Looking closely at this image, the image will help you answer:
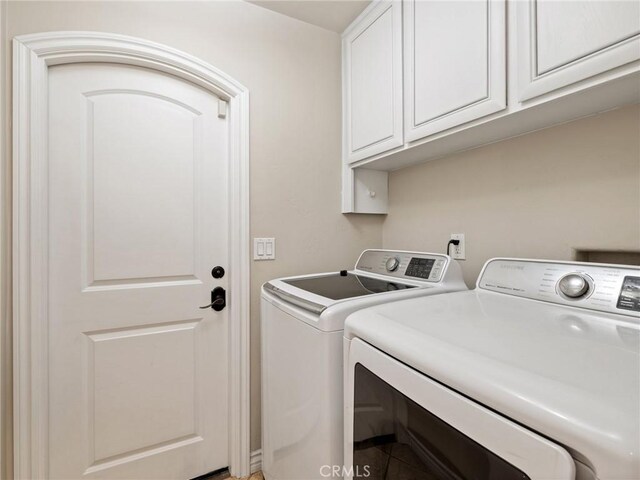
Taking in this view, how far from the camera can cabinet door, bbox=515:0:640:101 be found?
2.49ft

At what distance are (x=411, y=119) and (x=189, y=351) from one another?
1583mm

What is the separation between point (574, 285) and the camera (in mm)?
924

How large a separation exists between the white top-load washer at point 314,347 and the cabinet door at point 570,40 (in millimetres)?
746

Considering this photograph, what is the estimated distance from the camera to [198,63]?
1507mm

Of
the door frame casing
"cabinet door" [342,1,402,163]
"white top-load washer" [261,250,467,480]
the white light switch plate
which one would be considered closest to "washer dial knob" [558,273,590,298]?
"white top-load washer" [261,250,467,480]

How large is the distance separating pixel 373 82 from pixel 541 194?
978mm

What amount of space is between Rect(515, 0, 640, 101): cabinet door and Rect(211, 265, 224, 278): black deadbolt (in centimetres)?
149

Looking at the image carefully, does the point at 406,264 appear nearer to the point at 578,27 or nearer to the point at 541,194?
the point at 541,194

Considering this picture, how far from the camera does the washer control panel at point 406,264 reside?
135 cm

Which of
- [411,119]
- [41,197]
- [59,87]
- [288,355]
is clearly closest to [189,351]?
[288,355]

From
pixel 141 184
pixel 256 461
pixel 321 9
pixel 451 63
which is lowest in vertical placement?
pixel 256 461

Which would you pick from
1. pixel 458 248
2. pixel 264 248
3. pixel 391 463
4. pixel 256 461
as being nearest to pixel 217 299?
pixel 264 248

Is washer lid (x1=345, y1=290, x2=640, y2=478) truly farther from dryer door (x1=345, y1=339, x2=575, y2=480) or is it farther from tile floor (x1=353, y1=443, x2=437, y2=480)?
tile floor (x1=353, y1=443, x2=437, y2=480)

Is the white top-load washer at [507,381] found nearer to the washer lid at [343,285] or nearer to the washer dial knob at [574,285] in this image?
the washer dial knob at [574,285]
